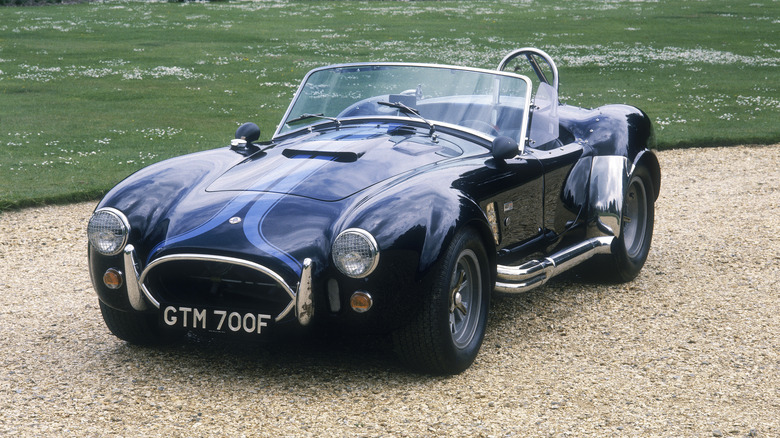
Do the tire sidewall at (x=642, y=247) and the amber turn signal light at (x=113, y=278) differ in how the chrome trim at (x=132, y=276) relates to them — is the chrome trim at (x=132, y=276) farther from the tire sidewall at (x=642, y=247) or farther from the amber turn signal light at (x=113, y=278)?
the tire sidewall at (x=642, y=247)

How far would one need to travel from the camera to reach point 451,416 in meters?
4.19

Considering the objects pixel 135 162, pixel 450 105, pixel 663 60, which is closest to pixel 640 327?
pixel 450 105

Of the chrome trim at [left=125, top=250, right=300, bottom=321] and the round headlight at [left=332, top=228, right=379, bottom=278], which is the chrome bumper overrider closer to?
the chrome trim at [left=125, top=250, right=300, bottom=321]

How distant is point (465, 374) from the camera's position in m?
4.77

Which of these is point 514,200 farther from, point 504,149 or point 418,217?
point 418,217

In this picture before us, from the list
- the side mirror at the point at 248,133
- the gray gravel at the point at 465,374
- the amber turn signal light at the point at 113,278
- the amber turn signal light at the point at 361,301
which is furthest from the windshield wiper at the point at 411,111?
the amber turn signal light at the point at 113,278

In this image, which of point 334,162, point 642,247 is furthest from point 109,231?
point 642,247

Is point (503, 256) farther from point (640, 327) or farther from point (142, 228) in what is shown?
point (142, 228)

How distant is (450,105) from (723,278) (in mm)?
2628

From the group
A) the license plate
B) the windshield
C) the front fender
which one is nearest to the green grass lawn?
the windshield

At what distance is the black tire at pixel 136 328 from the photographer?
4.93 metres

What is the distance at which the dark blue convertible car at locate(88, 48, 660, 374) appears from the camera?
14.2 feet

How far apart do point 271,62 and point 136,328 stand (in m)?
17.4

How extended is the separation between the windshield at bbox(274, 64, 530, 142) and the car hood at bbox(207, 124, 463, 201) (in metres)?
0.28
